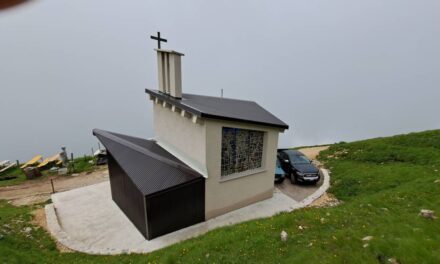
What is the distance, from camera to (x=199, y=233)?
9.72 metres

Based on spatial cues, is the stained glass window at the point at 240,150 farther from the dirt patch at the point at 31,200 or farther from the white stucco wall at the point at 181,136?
the dirt patch at the point at 31,200

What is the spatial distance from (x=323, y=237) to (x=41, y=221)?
11577 millimetres

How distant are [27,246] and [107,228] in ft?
8.80

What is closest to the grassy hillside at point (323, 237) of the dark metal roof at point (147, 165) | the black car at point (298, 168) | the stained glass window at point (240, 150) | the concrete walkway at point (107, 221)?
the concrete walkway at point (107, 221)

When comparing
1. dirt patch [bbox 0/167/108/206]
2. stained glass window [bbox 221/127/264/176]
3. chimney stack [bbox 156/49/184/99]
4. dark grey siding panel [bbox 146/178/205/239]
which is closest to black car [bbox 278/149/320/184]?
stained glass window [bbox 221/127/264/176]

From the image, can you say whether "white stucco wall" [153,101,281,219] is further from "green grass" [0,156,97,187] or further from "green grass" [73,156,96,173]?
"green grass" [0,156,97,187]

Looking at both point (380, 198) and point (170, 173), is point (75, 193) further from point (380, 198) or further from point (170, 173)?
point (380, 198)

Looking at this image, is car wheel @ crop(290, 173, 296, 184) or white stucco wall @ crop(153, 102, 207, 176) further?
car wheel @ crop(290, 173, 296, 184)

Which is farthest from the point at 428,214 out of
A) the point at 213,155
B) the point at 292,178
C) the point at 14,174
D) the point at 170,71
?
the point at 14,174

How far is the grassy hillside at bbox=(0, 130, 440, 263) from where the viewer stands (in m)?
6.35

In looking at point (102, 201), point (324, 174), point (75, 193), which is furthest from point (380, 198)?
point (75, 193)

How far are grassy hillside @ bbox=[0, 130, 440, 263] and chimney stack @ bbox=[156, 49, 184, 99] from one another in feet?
20.6

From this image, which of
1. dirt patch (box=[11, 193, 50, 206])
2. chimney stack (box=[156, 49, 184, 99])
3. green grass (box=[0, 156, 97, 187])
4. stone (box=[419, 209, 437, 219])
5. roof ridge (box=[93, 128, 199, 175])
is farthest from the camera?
green grass (box=[0, 156, 97, 187])

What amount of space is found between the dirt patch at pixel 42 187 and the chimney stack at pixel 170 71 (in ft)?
29.0
